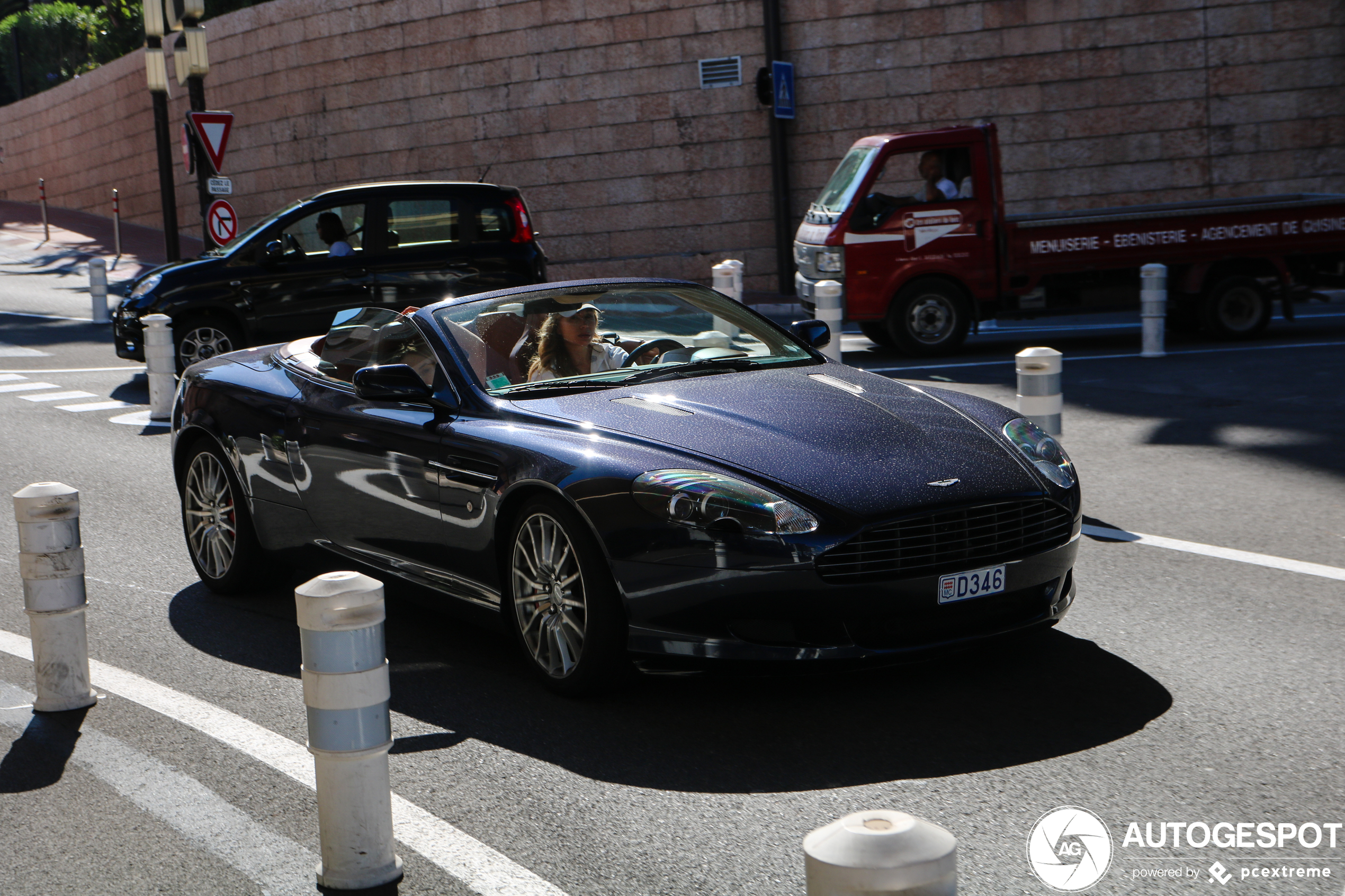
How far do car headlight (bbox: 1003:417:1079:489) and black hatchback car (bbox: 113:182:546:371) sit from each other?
29.2 feet

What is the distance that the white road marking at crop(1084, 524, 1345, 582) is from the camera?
5.97m

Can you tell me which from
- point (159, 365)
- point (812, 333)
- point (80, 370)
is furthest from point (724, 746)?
point (80, 370)

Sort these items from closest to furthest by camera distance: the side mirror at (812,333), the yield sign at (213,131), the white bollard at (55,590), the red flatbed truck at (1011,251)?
the white bollard at (55,590)
the side mirror at (812,333)
the red flatbed truck at (1011,251)
the yield sign at (213,131)

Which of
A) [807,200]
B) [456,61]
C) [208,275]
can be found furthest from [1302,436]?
[456,61]

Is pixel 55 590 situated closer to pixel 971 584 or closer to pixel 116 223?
pixel 971 584

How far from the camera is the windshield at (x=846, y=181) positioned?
13.8 meters

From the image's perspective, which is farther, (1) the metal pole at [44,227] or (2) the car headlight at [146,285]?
(1) the metal pole at [44,227]

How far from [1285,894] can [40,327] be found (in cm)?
1862

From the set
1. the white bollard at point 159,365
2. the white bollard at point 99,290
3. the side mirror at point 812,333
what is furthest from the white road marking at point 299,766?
the white bollard at point 99,290

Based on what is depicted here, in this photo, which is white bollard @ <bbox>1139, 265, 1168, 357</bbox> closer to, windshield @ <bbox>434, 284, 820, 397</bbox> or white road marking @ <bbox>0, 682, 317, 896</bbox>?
windshield @ <bbox>434, 284, 820, 397</bbox>

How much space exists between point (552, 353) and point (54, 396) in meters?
9.04

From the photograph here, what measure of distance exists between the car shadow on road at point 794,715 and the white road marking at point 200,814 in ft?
2.00

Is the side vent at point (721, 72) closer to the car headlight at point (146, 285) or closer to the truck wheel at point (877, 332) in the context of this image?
the truck wheel at point (877, 332)

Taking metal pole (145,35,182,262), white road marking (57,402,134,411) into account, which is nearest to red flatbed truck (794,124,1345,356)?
white road marking (57,402,134,411)
